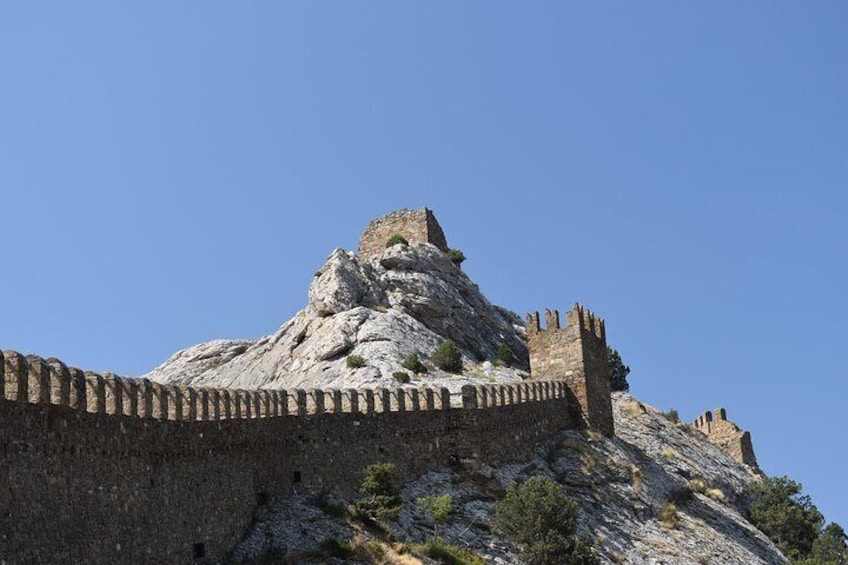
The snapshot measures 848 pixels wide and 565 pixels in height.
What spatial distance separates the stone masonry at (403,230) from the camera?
221 ft

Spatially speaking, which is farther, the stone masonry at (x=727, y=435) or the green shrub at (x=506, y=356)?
the stone masonry at (x=727, y=435)

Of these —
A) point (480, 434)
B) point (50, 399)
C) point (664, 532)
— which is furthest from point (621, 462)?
point (50, 399)

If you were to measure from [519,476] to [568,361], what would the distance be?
8.95m

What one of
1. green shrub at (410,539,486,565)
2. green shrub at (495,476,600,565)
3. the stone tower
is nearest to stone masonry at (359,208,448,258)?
the stone tower

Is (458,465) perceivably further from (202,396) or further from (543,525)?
(202,396)

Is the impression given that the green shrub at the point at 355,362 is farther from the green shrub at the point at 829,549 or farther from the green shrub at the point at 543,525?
the green shrub at the point at 829,549

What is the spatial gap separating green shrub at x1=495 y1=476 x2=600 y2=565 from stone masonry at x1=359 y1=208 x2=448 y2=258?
104 ft

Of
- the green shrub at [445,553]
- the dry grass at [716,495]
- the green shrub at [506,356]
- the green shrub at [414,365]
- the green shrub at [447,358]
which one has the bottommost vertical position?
the green shrub at [445,553]

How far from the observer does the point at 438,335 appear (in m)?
54.9

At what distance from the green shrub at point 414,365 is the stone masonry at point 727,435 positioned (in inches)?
941

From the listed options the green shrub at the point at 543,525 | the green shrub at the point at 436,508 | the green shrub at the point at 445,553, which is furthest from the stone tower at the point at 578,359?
the green shrub at the point at 445,553

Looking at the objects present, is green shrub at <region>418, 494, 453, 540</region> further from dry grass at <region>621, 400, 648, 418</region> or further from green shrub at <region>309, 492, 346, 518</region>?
dry grass at <region>621, 400, 648, 418</region>

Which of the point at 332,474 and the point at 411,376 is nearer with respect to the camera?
the point at 332,474

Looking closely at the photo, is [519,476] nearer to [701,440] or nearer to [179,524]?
[179,524]
